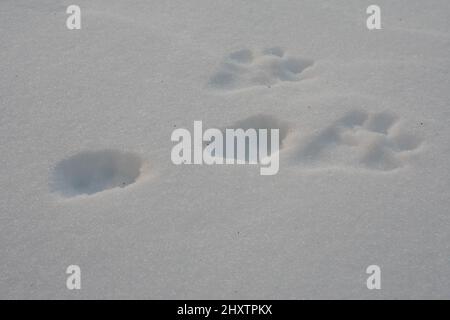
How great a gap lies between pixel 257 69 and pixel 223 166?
0.50 meters

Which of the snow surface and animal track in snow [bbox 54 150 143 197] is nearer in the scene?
the snow surface

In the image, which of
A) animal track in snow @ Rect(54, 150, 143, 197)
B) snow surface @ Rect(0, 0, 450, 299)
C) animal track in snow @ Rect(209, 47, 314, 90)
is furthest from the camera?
animal track in snow @ Rect(209, 47, 314, 90)

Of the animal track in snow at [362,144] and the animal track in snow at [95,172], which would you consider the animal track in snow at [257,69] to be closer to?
the animal track in snow at [362,144]

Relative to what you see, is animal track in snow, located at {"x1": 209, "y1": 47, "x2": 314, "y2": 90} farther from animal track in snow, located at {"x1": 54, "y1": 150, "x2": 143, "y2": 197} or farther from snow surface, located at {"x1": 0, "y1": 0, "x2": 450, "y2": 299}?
animal track in snow, located at {"x1": 54, "y1": 150, "x2": 143, "y2": 197}

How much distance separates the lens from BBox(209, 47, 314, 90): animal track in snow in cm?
203

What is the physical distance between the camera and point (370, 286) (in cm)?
144

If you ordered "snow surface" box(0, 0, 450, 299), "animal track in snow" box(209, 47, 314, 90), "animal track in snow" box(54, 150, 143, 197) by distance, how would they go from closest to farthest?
"snow surface" box(0, 0, 450, 299) < "animal track in snow" box(54, 150, 143, 197) < "animal track in snow" box(209, 47, 314, 90)

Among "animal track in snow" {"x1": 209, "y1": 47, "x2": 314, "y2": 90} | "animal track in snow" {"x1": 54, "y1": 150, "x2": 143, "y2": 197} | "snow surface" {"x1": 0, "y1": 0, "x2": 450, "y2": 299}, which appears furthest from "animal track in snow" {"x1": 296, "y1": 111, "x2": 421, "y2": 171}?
"animal track in snow" {"x1": 54, "y1": 150, "x2": 143, "y2": 197}

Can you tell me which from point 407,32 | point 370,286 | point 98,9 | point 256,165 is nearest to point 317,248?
point 370,286

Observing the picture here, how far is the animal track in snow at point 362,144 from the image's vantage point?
5.71 feet

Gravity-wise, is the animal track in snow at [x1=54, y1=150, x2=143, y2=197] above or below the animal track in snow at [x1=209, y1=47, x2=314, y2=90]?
below

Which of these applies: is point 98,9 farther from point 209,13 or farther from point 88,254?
point 88,254
